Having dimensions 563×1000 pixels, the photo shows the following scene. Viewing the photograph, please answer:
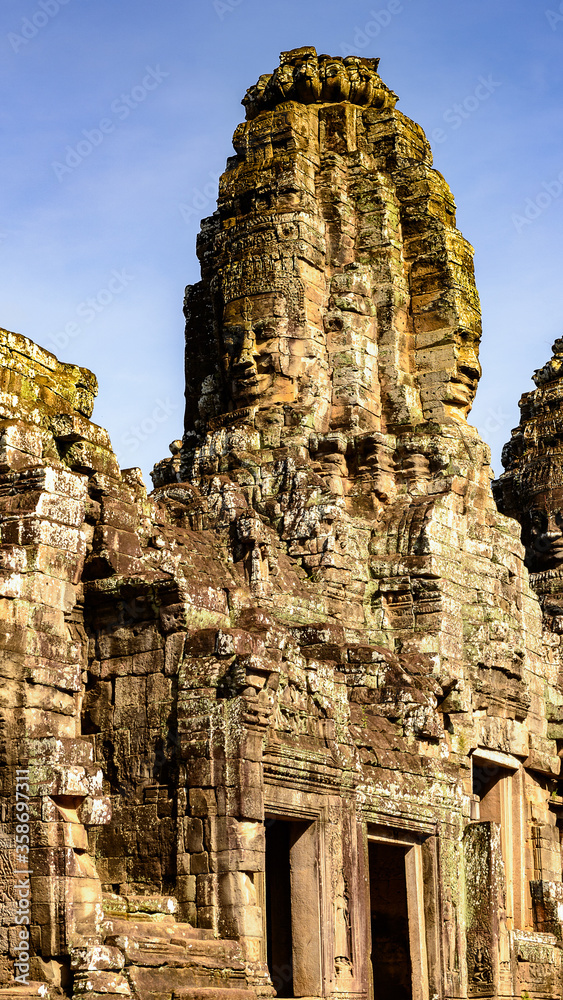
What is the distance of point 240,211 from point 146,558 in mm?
10977

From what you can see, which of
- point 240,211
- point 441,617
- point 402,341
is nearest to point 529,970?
point 441,617

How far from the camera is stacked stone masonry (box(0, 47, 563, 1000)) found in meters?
19.0

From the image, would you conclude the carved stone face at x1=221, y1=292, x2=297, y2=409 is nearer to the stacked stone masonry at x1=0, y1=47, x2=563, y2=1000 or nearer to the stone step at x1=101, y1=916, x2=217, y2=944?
the stacked stone masonry at x1=0, y1=47, x2=563, y2=1000

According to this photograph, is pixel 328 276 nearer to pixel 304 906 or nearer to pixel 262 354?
pixel 262 354

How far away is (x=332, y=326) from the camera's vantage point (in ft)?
99.1

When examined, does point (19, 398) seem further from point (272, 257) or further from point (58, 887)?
point (272, 257)

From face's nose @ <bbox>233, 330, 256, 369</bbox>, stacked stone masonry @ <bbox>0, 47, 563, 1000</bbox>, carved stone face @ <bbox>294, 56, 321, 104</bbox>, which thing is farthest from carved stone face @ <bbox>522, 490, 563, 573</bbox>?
carved stone face @ <bbox>294, 56, 321, 104</bbox>

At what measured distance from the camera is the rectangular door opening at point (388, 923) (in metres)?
24.7

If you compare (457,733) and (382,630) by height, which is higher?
(382,630)

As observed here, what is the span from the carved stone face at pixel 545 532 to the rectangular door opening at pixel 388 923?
11697 millimetres

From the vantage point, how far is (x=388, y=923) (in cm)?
2505

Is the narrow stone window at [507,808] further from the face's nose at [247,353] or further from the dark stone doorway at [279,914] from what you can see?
the face's nose at [247,353]

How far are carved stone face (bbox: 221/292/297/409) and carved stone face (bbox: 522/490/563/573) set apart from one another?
28.1 feet

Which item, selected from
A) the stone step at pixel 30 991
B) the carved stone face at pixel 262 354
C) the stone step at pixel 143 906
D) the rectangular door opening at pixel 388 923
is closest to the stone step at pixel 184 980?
the stone step at pixel 30 991
